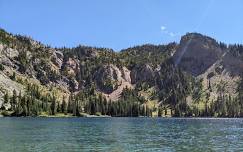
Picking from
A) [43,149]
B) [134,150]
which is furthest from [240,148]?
[43,149]

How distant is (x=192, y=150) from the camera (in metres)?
75.4

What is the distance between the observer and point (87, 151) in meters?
73.1

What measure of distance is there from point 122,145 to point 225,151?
1900 cm

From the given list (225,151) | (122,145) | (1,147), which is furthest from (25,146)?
(225,151)

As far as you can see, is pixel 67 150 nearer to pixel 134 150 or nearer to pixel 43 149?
pixel 43 149

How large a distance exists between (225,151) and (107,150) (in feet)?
64.7

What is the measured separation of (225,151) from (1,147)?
122 ft

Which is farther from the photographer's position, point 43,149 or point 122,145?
point 122,145

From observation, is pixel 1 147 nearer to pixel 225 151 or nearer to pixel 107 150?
pixel 107 150

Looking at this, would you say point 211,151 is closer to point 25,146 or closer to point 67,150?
point 67,150

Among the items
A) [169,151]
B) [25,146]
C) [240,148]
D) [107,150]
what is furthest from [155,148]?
[25,146]

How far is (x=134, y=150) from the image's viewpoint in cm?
7481

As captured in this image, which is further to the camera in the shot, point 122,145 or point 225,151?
point 122,145

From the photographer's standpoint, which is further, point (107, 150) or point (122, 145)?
point (122, 145)
